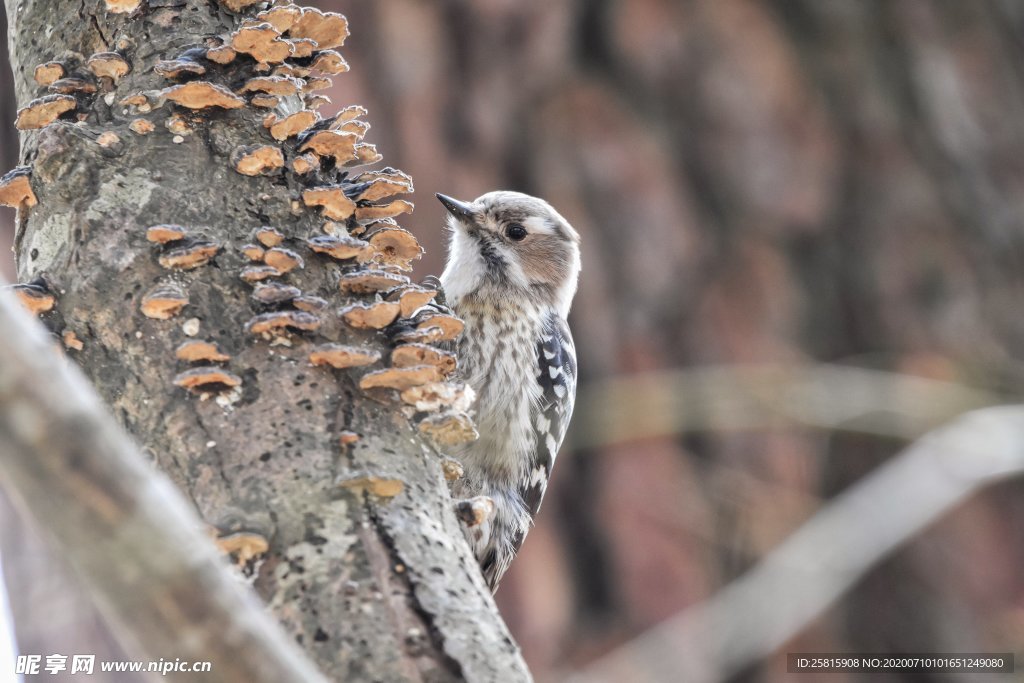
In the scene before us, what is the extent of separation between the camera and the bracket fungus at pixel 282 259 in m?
1.74

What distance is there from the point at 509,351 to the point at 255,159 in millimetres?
2185

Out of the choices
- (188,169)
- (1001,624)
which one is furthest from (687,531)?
(188,169)

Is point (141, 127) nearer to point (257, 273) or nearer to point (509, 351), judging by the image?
point (257, 273)

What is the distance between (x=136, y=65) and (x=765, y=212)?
13.6ft

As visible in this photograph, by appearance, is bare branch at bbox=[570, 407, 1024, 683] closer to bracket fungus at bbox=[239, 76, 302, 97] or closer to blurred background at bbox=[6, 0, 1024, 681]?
blurred background at bbox=[6, 0, 1024, 681]

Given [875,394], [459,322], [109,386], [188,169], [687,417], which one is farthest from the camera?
[687,417]

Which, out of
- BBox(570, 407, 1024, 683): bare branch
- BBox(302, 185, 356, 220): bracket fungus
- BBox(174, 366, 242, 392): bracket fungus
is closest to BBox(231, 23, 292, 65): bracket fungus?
BBox(302, 185, 356, 220): bracket fungus

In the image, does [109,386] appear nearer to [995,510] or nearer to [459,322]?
[459,322]

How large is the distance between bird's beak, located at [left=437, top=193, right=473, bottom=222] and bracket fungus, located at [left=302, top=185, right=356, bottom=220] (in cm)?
228

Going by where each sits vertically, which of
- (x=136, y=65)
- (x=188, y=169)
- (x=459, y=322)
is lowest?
(x=459, y=322)

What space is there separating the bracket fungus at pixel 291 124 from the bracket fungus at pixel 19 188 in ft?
1.31

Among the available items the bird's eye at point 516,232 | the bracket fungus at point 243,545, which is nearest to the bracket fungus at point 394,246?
the bracket fungus at point 243,545

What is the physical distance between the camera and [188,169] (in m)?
1.81

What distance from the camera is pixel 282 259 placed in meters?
1.75
